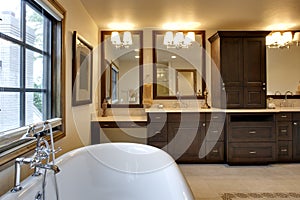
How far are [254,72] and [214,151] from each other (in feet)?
4.99

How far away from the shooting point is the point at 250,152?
12.9 ft

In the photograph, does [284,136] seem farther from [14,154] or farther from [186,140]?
[14,154]

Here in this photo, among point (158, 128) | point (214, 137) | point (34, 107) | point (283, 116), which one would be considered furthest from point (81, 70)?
point (283, 116)

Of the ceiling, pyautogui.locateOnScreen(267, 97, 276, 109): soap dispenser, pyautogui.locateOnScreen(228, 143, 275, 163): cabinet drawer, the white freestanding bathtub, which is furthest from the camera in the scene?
pyautogui.locateOnScreen(267, 97, 276, 109): soap dispenser

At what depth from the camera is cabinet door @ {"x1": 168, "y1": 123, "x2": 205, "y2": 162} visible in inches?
157

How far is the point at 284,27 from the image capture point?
4543 mm

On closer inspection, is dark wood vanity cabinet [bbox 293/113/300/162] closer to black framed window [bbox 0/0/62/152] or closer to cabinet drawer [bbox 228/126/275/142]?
cabinet drawer [bbox 228/126/275/142]

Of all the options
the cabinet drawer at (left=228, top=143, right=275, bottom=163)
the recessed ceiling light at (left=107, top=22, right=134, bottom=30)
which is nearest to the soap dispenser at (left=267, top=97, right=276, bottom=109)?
the cabinet drawer at (left=228, top=143, right=275, bottom=163)

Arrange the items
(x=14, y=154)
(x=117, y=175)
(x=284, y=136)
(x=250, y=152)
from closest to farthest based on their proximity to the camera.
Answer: (x=14, y=154) < (x=117, y=175) < (x=250, y=152) < (x=284, y=136)

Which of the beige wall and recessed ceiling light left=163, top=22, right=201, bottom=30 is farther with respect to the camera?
recessed ceiling light left=163, top=22, right=201, bottom=30

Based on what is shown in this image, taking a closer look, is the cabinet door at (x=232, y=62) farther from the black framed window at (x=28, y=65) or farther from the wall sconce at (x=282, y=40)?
the black framed window at (x=28, y=65)

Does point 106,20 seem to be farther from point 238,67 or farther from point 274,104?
point 274,104

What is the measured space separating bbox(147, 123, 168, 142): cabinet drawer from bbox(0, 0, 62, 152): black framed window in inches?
68.3

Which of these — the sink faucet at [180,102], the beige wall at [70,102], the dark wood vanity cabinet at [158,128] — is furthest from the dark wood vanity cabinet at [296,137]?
the beige wall at [70,102]
